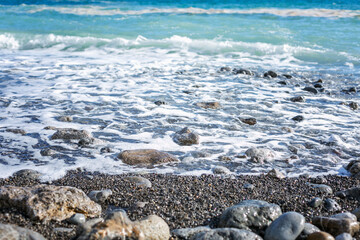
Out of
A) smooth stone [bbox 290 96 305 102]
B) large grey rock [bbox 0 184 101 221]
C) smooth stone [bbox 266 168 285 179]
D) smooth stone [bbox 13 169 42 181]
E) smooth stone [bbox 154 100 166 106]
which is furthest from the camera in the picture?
smooth stone [bbox 290 96 305 102]

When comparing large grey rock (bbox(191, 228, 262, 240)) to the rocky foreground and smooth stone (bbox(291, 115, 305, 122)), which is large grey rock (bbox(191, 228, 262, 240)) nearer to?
the rocky foreground

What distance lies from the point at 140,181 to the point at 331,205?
1615 millimetres

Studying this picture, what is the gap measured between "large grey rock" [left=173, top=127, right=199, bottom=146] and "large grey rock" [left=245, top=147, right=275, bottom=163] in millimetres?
671

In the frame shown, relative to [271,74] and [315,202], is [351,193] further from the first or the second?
[271,74]

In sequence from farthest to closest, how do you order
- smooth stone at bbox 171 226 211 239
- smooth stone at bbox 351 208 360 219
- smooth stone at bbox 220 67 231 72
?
smooth stone at bbox 220 67 231 72, smooth stone at bbox 351 208 360 219, smooth stone at bbox 171 226 211 239

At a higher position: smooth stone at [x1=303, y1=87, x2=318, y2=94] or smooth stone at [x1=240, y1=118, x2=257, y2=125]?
smooth stone at [x1=303, y1=87, x2=318, y2=94]

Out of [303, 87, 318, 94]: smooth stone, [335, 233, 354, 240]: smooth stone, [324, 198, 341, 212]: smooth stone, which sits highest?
[303, 87, 318, 94]: smooth stone

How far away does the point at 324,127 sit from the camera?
16.9ft

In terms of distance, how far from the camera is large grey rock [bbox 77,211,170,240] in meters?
2.09

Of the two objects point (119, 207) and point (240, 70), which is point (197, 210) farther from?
point (240, 70)

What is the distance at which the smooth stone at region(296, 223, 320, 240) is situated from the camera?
7.87 feet

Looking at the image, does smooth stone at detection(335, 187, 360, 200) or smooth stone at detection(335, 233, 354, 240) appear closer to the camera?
smooth stone at detection(335, 233, 354, 240)

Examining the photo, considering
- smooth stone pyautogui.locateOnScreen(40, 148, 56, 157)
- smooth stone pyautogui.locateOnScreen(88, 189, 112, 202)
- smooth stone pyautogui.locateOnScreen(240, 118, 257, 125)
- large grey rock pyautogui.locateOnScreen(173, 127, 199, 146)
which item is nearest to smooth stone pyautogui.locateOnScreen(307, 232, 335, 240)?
smooth stone pyautogui.locateOnScreen(88, 189, 112, 202)

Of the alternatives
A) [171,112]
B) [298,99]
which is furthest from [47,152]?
[298,99]
